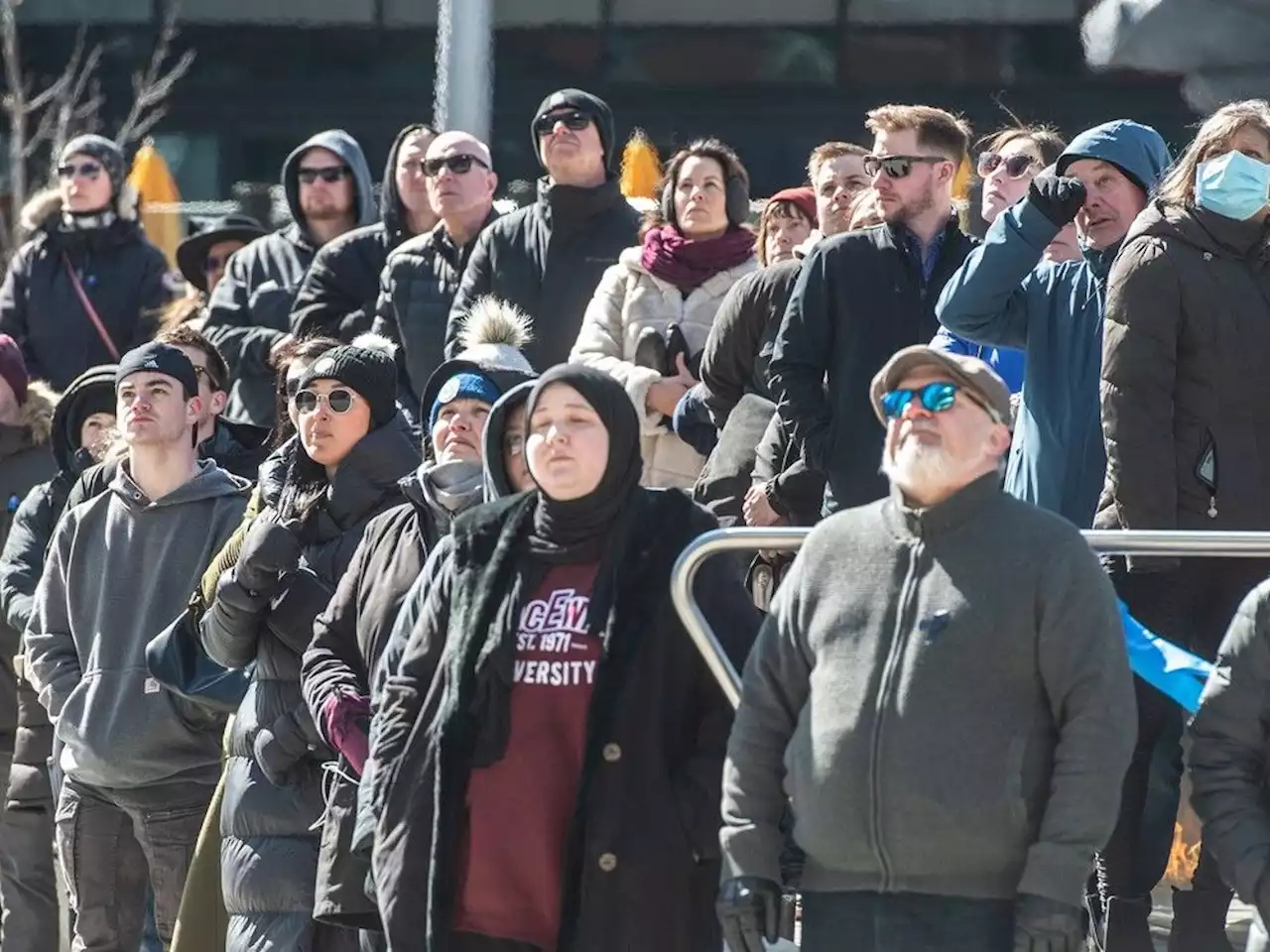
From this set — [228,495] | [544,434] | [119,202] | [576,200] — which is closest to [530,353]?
[576,200]

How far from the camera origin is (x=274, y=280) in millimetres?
10633

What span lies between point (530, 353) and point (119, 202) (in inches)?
108

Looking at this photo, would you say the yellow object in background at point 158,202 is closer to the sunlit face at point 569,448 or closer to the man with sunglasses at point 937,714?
the sunlit face at point 569,448

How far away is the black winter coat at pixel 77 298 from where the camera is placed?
→ 11.0 m

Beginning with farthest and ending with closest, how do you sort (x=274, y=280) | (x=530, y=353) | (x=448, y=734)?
(x=274, y=280)
(x=530, y=353)
(x=448, y=734)

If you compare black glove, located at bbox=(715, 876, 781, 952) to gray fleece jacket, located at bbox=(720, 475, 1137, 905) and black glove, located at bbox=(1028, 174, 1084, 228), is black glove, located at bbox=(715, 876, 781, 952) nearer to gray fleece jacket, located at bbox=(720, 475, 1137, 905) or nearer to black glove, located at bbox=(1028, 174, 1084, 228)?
gray fleece jacket, located at bbox=(720, 475, 1137, 905)

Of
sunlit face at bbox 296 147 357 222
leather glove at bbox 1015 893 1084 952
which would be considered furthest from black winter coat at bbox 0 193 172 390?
leather glove at bbox 1015 893 1084 952

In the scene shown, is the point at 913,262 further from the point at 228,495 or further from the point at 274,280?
the point at 274,280

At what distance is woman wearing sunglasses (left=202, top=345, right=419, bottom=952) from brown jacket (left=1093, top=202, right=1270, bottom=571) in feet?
6.13

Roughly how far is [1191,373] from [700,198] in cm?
270

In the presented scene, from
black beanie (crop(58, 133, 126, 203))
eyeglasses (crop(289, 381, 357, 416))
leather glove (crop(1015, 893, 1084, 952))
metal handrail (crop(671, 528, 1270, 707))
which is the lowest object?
leather glove (crop(1015, 893, 1084, 952))

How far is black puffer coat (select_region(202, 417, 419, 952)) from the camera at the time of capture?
677 centimetres

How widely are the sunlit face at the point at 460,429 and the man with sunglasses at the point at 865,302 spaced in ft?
3.44

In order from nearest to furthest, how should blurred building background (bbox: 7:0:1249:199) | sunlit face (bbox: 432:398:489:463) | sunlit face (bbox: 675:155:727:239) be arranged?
sunlit face (bbox: 432:398:489:463)
sunlit face (bbox: 675:155:727:239)
blurred building background (bbox: 7:0:1249:199)
